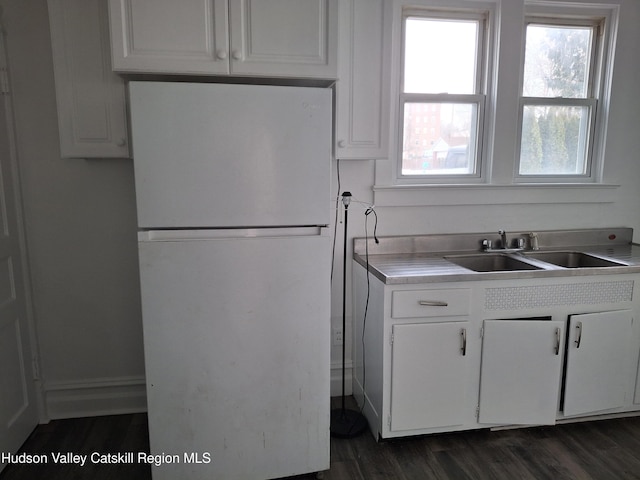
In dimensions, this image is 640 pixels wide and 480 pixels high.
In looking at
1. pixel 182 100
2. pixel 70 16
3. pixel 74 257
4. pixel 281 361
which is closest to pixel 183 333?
pixel 281 361

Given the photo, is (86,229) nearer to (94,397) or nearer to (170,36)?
(94,397)

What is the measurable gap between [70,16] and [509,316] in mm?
2414

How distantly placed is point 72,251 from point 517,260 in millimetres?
2422

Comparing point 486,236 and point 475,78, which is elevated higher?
point 475,78

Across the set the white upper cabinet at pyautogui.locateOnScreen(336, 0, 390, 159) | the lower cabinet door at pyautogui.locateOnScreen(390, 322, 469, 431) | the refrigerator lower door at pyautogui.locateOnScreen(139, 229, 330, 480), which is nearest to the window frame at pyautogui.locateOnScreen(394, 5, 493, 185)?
the white upper cabinet at pyautogui.locateOnScreen(336, 0, 390, 159)

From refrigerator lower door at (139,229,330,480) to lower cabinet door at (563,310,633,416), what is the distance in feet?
4.28

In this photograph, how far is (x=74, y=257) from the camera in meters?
2.30

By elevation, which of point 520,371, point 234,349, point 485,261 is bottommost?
point 520,371

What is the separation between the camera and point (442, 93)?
8.30 feet

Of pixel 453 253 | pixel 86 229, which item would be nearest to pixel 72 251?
pixel 86 229

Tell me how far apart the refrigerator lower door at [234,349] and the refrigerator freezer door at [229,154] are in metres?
0.10

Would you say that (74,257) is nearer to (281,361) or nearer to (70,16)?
(70,16)

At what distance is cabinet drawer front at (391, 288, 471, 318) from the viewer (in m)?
2.01

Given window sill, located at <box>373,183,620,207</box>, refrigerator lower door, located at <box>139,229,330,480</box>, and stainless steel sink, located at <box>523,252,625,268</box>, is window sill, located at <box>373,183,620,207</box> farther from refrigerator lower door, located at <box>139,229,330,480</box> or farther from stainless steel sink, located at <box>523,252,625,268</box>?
refrigerator lower door, located at <box>139,229,330,480</box>
